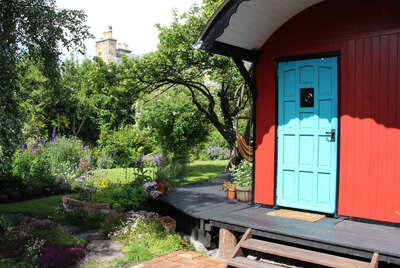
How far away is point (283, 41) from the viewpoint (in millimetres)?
5551

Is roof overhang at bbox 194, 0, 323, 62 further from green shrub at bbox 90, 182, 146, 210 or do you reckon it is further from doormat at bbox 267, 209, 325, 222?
green shrub at bbox 90, 182, 146, 210

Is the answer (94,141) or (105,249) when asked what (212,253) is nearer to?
(105,249)

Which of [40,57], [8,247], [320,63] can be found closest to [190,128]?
[40,57]

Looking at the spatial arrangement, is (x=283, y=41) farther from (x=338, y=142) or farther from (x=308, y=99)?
(x=338, y=142)

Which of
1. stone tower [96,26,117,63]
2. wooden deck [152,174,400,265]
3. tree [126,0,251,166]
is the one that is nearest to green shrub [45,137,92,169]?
tree [126,0,251,166]

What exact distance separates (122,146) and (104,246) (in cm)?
868

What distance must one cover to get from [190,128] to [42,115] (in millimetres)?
6332

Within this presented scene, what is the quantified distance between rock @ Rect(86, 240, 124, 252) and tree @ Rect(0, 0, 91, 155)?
2.00 metres

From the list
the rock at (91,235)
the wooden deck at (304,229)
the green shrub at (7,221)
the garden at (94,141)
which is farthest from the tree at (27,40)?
the wooden deck at (304,229)

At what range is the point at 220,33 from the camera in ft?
15.6

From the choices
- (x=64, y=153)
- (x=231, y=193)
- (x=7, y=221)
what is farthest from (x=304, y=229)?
(x=64, y=153)

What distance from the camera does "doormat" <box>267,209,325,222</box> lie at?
4.92 metres

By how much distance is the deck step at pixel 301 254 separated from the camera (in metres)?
3.72

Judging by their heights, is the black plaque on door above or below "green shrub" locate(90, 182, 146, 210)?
above
